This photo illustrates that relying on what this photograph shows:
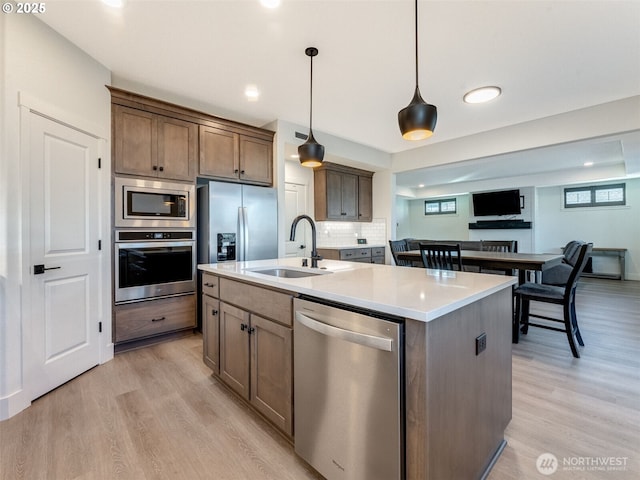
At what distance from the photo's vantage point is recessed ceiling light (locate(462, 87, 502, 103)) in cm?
307

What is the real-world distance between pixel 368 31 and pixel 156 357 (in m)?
3.37

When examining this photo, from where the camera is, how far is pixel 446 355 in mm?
1079

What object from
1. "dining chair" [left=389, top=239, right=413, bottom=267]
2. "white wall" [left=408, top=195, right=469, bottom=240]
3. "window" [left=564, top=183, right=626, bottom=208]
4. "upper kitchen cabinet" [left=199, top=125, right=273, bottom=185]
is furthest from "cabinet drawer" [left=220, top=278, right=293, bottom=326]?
"window" [left=564, top=183, right=626, bottom=208]

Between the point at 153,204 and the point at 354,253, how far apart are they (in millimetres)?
3226

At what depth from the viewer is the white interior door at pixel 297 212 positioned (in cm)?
500

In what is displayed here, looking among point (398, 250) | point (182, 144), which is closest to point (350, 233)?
point (398, 250)

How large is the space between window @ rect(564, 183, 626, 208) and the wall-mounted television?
46.2 inches

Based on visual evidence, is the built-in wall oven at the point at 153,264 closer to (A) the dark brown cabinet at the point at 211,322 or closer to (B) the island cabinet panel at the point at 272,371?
(A) the dark brown cabinet at the point at 211,322

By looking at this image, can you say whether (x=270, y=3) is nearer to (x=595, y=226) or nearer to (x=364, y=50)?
(x=364, y=50)

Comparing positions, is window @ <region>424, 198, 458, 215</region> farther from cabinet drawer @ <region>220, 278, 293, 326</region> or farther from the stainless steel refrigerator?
cabinet drawer @ <region>220, 278, 293, 326</region>

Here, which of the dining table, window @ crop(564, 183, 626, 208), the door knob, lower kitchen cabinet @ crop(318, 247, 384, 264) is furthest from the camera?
window @ crop(564, 183, 626, 208)

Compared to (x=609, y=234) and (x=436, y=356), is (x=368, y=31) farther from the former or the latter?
(x=609, y=234)

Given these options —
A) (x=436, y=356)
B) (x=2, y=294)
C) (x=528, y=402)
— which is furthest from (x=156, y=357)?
(x=528, y=402)

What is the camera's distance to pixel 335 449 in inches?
48.4
